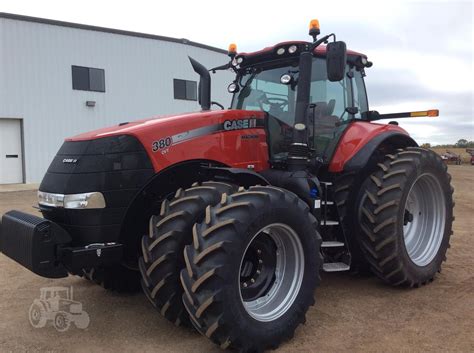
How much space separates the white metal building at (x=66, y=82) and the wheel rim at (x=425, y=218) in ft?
48.6

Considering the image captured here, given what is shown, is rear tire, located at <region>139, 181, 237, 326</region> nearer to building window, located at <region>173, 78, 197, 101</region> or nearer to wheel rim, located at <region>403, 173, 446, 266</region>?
wheel rim, located at <region>403, 173, 446, 266</region>

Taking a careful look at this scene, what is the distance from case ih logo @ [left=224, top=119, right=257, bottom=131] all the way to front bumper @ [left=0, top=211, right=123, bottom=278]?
1426 mm

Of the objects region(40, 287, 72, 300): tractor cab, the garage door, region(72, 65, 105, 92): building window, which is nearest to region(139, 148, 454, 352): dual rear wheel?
region(40, 287, 72, 300): tractor cab

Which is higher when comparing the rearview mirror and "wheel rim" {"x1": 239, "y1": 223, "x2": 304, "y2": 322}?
the rearview mirror

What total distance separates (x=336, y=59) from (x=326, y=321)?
2.24 meters

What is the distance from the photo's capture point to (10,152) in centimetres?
1642

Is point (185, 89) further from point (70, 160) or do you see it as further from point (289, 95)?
point (70, 160)

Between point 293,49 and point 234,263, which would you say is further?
point 293,49

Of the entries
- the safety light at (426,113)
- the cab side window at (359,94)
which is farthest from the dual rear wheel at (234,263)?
the safety light at (426,113)

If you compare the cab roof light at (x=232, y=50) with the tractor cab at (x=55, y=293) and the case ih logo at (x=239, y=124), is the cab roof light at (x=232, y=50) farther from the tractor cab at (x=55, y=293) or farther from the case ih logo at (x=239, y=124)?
the tractor cab at (x=55, y=293)

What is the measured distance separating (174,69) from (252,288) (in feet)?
56.8

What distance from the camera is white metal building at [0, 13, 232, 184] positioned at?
15969 millimetres

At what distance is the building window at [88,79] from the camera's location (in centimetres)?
1723

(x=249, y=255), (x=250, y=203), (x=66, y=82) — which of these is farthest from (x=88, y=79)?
(x=250, y=203)
